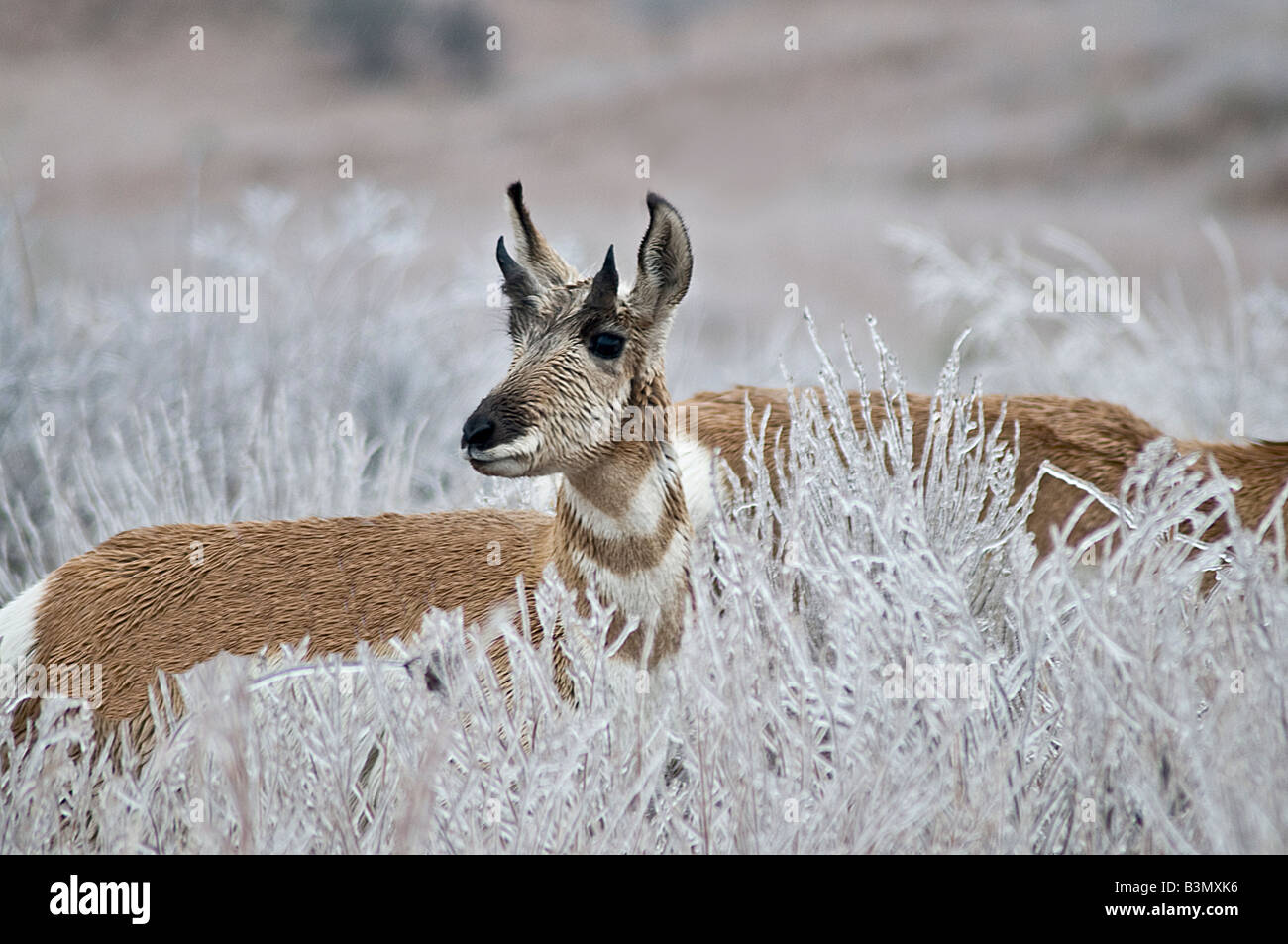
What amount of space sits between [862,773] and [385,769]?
1085mm

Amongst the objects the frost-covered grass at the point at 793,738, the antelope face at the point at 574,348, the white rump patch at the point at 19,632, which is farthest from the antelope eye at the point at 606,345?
the white rump patch at the point at 19,632

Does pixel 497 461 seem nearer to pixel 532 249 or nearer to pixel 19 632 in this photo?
pixel 532 249

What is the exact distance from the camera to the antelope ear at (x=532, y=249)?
12.5 ft

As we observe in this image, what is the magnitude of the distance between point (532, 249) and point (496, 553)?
90 centimetres

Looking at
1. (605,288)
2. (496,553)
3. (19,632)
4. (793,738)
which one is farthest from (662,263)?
(19,632)

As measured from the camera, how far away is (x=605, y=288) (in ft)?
11.8

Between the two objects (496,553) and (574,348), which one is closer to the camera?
(574,348)

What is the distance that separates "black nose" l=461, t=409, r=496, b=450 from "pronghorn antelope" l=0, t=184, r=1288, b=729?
0.30ft

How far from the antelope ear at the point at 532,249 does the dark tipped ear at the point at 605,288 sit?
205 millimetres

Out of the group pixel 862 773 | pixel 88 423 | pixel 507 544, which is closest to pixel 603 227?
pixel 88 423

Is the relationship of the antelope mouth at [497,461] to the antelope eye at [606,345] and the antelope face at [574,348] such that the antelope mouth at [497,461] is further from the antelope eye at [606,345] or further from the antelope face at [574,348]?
the antelope eye at [606,345]

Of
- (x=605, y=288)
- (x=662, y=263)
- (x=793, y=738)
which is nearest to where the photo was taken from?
(x=793, y=738)
